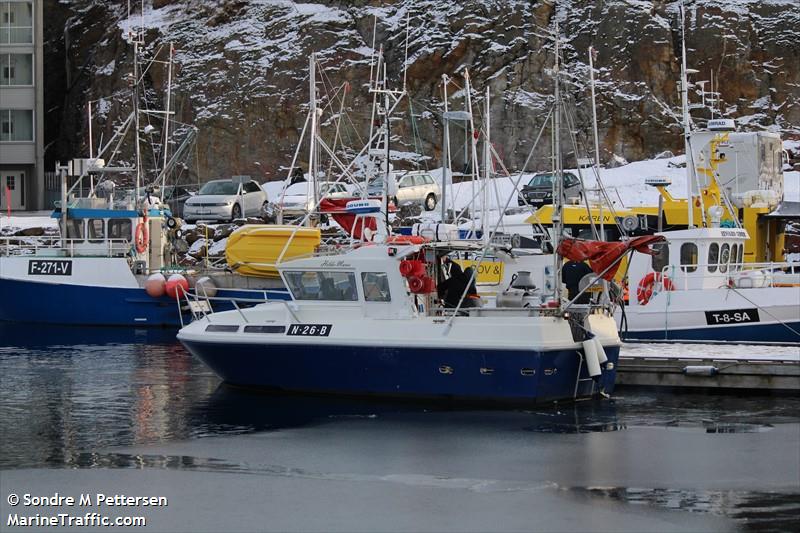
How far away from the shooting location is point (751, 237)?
32.2 m

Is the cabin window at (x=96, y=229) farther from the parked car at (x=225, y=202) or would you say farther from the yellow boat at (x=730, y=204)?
the yellow boat at (x=730, y=204)

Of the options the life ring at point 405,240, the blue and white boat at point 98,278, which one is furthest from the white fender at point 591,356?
the blue and white boat at point 98,278

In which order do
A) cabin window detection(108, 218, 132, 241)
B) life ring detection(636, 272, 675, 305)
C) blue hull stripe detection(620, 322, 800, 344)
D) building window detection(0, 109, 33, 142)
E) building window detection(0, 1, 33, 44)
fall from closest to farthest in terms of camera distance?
1. blue hull stripe detection(620, 322, 800, 344)
2. life ring detection(636, 272, 675, 305)
3. cabin window detection(108, 218, 132, 241)
4. building window detection(0, 109, 33, 142)
5. building window detection(0, 1, 33, 44)

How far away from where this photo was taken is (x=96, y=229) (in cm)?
3584

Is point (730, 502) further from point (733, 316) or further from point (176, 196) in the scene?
point (176, 196)

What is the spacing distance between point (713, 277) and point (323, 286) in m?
9.59

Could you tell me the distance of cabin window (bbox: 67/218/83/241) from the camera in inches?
1404

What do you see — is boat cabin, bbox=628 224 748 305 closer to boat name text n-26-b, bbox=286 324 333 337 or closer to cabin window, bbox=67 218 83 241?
boat name text n-26-b, bbox=286 324 333 337

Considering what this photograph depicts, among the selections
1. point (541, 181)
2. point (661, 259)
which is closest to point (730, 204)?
point (661, 259)

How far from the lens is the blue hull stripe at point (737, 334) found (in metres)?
25.5

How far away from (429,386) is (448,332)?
99 centimetres

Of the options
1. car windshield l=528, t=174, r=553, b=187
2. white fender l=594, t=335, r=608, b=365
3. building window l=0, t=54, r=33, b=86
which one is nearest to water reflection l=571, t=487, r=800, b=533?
white fender l=594, t=335, r=608, b=365

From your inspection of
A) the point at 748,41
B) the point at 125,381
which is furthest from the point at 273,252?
the point at 748,41

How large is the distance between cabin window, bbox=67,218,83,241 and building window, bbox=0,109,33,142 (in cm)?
2186
